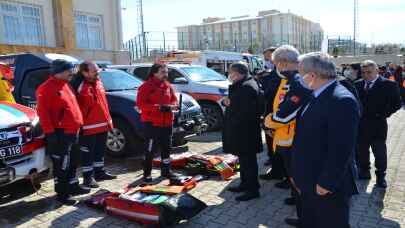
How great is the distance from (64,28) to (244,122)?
15.3 meters

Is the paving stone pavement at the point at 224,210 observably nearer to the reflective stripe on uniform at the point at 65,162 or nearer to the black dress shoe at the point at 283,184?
Result: the black dress shoe at the point at 283,184

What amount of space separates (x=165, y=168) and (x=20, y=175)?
2.00 m

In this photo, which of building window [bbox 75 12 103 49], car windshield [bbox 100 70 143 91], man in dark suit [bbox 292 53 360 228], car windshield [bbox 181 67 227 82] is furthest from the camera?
building window [bbox 75 12 103 49]

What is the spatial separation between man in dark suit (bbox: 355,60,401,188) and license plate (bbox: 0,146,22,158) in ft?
14.2

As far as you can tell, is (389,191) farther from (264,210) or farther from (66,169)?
(66,169)

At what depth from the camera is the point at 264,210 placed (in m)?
4.31

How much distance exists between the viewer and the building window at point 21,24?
15.6 meters

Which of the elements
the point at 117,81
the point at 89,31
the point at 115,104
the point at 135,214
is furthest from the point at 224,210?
the point at 89,31

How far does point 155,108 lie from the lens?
200 inches

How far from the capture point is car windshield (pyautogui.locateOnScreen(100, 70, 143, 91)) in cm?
714

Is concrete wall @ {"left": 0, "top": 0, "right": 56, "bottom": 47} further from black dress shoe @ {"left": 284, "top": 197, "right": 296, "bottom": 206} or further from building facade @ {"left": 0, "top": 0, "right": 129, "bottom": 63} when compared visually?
black dress shoe @ {"left": 284, "top": 197, "right": 296, "bottom": 206}

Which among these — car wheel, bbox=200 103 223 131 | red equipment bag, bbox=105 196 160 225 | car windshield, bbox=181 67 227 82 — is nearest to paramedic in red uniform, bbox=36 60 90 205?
red equipment bag, bbox=105 196 160 225

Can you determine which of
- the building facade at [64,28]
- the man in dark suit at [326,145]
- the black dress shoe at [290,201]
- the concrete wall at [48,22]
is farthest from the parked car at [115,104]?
the concrete wall at [48,22]

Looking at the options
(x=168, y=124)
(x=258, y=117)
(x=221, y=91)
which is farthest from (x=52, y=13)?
(x=258, y=117)
